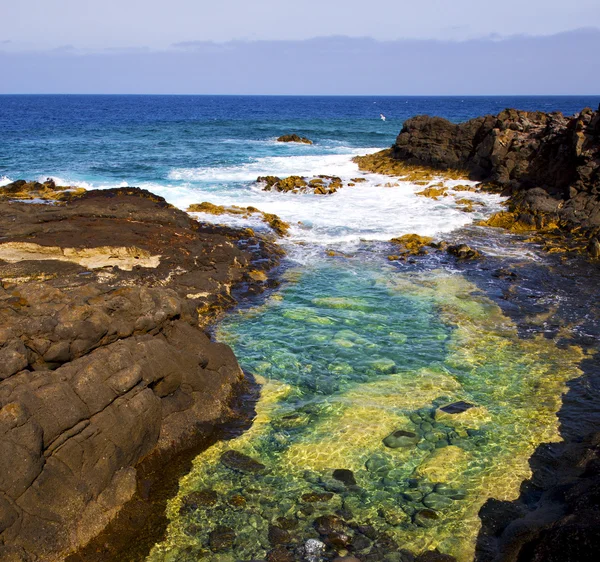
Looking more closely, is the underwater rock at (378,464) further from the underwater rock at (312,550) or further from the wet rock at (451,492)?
the underwater rock at (312,550)

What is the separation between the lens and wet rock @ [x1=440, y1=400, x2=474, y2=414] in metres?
12.1

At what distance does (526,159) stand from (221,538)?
105ft

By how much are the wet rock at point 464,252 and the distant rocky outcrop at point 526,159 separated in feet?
15.5

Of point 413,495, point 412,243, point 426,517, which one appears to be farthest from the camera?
point 412,243

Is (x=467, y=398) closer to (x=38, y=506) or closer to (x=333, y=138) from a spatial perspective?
(x=38, y=506)

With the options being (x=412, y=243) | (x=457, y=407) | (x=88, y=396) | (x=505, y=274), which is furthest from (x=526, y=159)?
(x=88, y=396)

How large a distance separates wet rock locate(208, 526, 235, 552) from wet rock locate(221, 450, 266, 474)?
1.49 meters

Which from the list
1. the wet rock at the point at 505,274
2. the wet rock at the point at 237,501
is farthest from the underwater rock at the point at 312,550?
the wet rock at the point at 505,274

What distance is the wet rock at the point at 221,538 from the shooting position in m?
8.36

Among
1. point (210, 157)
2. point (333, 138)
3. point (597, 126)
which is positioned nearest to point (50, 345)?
point (597, 126)

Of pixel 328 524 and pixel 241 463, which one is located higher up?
pixel 241 463

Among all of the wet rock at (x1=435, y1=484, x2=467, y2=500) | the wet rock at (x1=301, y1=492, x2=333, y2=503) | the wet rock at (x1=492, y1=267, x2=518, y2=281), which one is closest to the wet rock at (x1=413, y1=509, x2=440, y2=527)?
the wet rock at (x1=435, y1=484, x2=467, y2=500)

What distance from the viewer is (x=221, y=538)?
27.9ft

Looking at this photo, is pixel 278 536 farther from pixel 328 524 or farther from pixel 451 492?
pixel 451 492
